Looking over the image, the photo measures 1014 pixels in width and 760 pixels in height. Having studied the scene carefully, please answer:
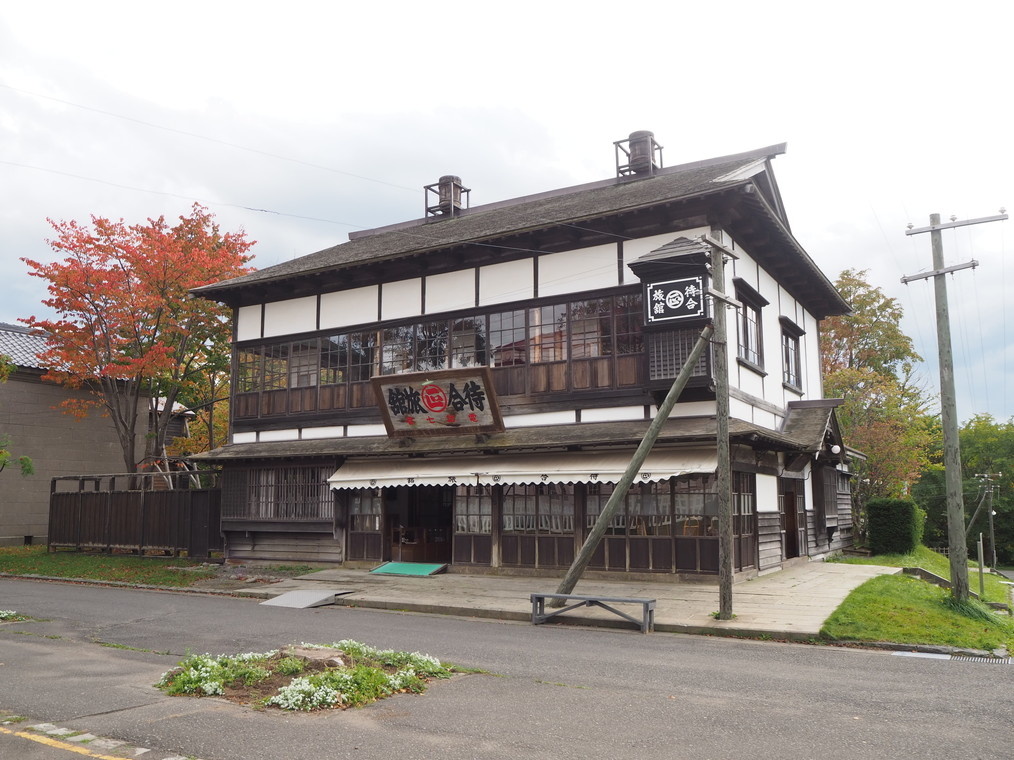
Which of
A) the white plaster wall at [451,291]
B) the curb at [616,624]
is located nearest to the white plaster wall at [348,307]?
the white plaster wall at [451,291]

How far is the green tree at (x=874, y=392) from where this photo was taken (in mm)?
32594

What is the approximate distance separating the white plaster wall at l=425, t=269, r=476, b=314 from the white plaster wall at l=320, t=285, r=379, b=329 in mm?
1705

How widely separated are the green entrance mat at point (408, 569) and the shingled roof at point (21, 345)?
17.9 meters

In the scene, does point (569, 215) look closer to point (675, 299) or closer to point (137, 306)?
point (675, 299)

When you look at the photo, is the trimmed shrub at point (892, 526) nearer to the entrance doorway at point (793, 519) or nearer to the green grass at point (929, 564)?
the green grass at point (929, 564)

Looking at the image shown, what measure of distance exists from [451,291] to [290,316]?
5.22 metres

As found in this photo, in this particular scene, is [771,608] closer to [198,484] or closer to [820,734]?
[820,734]

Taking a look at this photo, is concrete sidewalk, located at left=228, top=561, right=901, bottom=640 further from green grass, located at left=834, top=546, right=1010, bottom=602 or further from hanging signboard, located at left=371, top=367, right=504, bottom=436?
hanging signboard, located at left=371, top=367, right=504, bottom=436

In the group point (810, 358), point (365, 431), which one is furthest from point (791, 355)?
point (365, 431)

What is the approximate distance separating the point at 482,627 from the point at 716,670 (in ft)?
15.1

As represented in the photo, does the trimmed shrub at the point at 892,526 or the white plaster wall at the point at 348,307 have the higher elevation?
the white plaster wall at the point at 348,307

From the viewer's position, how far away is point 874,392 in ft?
110

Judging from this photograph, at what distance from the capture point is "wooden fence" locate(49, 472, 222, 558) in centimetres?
2275

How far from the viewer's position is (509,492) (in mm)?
18531
